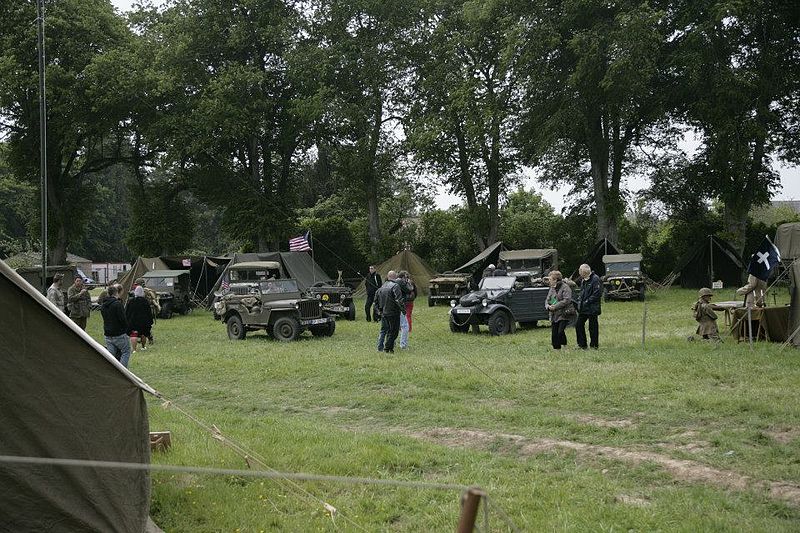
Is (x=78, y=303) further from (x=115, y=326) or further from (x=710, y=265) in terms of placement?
(x=710, y=265)

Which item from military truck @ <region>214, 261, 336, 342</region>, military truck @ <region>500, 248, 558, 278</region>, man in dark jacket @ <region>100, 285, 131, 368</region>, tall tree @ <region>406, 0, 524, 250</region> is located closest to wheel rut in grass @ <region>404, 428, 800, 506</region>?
man in dark jacket @ <region>100, 285, 131, 368</region>

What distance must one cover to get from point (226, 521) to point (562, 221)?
111 feet

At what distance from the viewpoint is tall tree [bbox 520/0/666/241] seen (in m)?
28.0

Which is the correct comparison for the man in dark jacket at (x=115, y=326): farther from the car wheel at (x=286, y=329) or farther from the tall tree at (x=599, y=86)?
the tall tree at (x=599, y=86)

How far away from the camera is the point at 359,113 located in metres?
34.7

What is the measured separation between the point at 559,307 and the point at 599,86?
18072 mm

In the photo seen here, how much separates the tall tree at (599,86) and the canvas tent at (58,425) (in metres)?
25.6

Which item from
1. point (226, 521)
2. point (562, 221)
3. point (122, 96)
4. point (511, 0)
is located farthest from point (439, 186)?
point (226, 521)

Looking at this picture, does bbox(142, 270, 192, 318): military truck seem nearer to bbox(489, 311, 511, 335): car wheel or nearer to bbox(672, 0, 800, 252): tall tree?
bbox(489, 311, 511, 335): car wheel

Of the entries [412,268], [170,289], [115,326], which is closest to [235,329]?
[115,326]

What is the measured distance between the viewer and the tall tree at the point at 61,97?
3180 centimetres

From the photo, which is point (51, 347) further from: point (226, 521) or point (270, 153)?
point (270, 153)

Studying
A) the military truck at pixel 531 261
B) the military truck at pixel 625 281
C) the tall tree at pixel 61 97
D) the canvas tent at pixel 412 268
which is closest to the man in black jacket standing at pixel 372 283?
the military truck at pixel 531 261

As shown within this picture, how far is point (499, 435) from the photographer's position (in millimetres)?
7895
